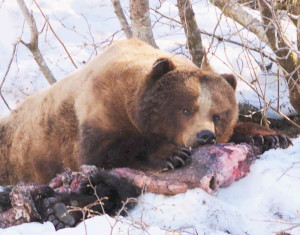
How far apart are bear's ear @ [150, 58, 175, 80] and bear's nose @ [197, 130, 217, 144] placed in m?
0.60

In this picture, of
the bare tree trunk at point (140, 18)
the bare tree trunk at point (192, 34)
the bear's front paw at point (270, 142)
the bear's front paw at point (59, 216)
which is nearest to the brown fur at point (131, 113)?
the bear's front paw at point (270, 142)

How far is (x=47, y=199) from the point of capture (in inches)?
150

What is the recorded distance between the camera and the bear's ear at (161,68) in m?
4.96

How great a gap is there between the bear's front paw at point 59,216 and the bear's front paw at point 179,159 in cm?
105

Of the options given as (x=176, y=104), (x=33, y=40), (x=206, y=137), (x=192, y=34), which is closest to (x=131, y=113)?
(x=176, y=104)

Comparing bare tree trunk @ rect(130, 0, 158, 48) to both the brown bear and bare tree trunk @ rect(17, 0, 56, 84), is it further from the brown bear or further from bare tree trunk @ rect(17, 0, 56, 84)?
the brown bear

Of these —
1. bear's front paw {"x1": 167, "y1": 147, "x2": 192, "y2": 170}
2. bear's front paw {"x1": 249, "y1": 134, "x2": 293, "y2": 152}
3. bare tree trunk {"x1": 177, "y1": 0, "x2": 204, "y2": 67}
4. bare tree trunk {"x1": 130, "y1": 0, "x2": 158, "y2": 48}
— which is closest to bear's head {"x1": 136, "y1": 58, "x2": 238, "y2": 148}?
bear's front paw {"x1": 167, "y1": 147, "x2": 192, "y2": 170}

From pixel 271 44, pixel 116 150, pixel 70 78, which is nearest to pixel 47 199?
pixel 116 150

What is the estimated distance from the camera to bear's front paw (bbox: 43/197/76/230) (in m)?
3.67

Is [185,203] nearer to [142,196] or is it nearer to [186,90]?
[142,196]

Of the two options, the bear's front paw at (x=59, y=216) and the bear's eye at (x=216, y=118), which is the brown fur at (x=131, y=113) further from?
the bear's front paw at (x=59, y=216)

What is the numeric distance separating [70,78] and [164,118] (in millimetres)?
1334

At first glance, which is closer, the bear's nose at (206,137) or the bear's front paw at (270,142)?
the bear's nose at (206,137)

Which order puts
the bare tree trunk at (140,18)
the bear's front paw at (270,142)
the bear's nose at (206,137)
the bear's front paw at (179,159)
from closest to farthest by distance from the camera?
the bear's front paw at (179,159) < the bear's nose at (206,137) < the bear's front paw at (270,142) < the bare tree trunk at (140,18)
